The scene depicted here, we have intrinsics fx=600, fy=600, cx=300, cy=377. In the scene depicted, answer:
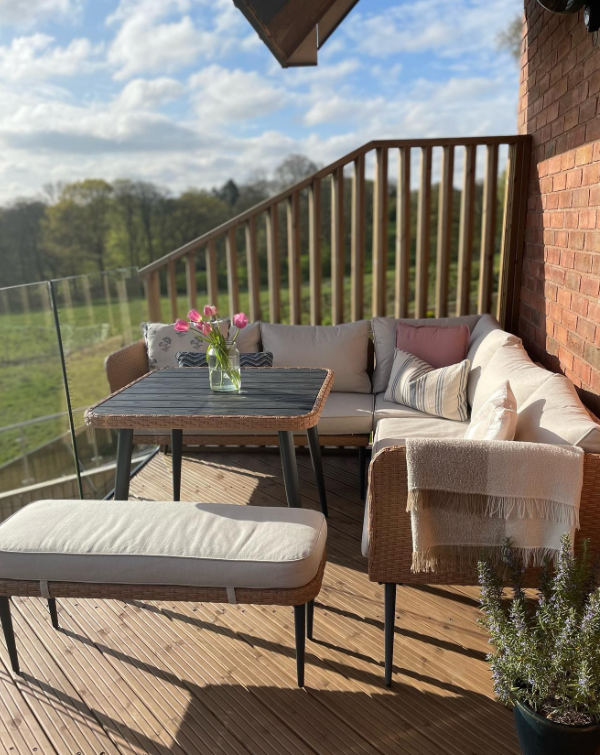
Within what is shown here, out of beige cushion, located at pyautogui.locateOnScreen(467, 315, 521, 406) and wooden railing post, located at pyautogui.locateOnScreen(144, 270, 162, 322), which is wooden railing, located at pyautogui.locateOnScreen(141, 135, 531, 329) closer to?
wooden railing post, located at pyautogui.locateOnScreen(144, 270, 162, 322)

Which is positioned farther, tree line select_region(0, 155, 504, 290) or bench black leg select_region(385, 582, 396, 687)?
tree line select_region(0, 155, 504, 290)

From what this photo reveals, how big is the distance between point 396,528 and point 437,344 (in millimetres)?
1774

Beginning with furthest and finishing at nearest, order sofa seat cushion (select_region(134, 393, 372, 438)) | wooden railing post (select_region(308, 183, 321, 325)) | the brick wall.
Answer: wooden railing post (select_region(308, 183, 321, 325))
sofa seat cushion (select_region(134, 393, 372, 438))
the brick wall

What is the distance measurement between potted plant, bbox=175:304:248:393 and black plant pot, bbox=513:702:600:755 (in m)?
1.62

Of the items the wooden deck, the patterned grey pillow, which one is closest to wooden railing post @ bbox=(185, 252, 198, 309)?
the patterned grey pillow

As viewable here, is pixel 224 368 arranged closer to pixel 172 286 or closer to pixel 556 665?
pixel 556 665

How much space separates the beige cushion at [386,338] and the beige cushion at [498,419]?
131 centimetres

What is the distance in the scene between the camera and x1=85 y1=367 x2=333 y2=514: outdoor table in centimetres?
223

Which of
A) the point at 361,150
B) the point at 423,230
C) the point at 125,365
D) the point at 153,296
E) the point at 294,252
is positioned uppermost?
the point at 361,150

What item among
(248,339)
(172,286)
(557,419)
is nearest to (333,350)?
(248,339)

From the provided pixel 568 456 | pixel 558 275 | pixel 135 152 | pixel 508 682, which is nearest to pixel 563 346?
pixel 558 275

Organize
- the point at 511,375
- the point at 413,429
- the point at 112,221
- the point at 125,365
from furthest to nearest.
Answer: the point at 112,221 < the point at 125,365 < the point at 413,429 < the point at 511,375

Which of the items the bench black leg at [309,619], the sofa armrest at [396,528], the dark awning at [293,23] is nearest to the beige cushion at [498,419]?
the sofa armrest at [396,528]

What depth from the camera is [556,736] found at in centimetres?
142
